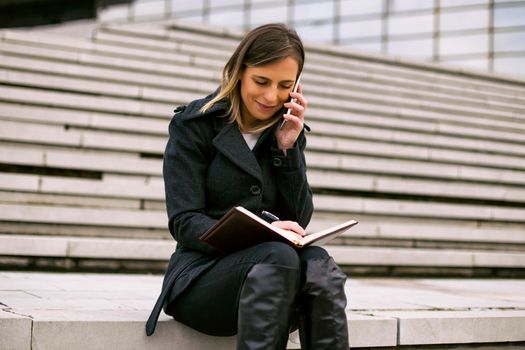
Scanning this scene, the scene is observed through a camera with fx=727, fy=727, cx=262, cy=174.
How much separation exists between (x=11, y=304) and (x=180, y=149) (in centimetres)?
88

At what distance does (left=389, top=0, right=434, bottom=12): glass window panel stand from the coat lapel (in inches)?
724

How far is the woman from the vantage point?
6.79 ft

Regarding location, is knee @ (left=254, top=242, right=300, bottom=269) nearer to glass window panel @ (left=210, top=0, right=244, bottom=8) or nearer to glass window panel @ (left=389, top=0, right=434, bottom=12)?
glass window panel @ (left=389, top=0, right=434, bottom=12)

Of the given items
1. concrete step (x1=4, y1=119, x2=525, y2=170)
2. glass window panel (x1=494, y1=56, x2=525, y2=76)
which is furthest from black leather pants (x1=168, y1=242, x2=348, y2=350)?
glass window panel (x1=494, y1=56, x2=525, y2=76)

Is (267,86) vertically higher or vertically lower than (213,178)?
higher

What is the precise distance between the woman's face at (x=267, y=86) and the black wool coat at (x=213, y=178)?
0.27 ft

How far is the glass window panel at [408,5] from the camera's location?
19750 millimetres

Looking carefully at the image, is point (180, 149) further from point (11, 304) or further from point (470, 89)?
point (470, 89)

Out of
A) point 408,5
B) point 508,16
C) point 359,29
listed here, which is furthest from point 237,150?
point 359,29

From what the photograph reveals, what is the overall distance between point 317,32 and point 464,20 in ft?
13.4

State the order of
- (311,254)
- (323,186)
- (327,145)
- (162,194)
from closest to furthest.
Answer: (311,254) < (162,194) < (323,186) < (327,145)

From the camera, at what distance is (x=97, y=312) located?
Result: 253 cm

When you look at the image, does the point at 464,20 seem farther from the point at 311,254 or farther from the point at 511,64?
the point at 311,254

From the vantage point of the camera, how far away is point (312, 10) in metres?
20.9
